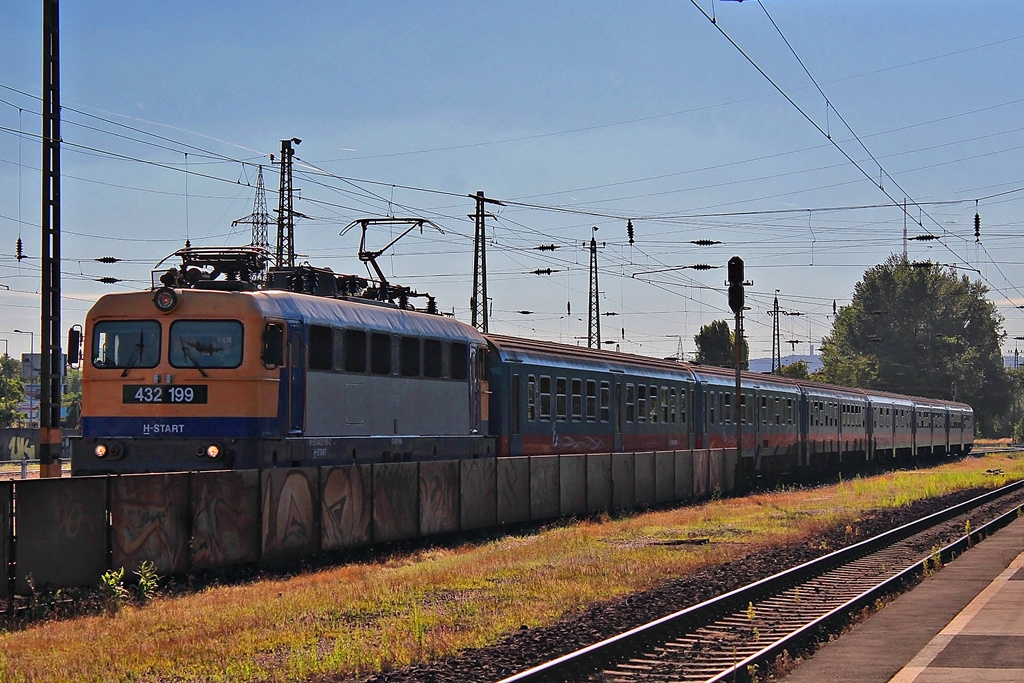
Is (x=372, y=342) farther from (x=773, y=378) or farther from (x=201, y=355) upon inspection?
(x=773, y=378)

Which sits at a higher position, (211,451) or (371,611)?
(211,451)

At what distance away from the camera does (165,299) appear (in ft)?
64.7

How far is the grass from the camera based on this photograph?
11.1 meters

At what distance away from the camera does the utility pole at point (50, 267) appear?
2108cm

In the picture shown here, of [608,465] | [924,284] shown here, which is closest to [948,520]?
[608,465]

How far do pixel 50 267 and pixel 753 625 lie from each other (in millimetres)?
13319

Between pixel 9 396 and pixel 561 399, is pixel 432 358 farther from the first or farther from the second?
pixel 9 396

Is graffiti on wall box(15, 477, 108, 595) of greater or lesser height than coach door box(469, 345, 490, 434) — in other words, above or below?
below

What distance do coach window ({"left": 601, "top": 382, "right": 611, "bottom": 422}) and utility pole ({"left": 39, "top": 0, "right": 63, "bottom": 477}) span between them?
49.8 ft

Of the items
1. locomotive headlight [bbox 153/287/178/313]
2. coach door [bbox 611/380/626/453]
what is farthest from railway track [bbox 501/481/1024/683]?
coach door [bbox 611/380/626/453]

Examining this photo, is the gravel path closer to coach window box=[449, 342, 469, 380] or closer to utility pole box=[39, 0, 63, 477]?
coach window box=[449, 342, 469, 380]

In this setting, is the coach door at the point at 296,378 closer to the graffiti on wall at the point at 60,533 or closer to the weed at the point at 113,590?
the graffiti on wall at the point at 60,533

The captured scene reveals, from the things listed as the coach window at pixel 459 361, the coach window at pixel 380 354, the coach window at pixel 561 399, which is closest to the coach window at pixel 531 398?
the coach window at pixel 561 399

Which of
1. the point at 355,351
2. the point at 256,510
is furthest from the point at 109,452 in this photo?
the point at 355,351
